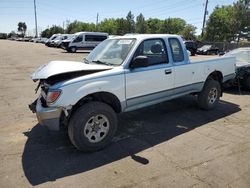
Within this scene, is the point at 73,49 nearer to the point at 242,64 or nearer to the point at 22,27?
the point at 242,64

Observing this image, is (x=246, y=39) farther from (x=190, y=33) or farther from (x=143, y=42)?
(x=143, y=42)

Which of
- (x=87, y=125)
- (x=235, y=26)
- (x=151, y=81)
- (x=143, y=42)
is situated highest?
(x=235, y=26)

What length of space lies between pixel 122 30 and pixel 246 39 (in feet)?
129

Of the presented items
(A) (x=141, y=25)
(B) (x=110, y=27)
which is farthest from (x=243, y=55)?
(B) (x=110, y=27)

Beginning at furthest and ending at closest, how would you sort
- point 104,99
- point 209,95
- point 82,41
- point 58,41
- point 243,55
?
point 58,41
point 82,41
point 243,55
point 209,95
point 104,99

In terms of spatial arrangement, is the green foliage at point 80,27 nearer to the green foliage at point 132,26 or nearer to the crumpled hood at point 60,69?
the green foliage at point 132,26

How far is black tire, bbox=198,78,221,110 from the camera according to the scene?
22.1 ft

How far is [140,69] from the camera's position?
5.07 metres

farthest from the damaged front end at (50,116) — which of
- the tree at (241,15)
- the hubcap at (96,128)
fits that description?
the tree at (241,15)

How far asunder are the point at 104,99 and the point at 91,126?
0.57 m

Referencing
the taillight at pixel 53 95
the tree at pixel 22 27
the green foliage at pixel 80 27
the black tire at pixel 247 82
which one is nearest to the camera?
the taillight at pixel 53 95

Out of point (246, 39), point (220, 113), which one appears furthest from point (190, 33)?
point (220, 113)

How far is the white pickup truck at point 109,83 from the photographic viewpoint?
14.0ft

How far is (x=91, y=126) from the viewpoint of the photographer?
4.49 m
